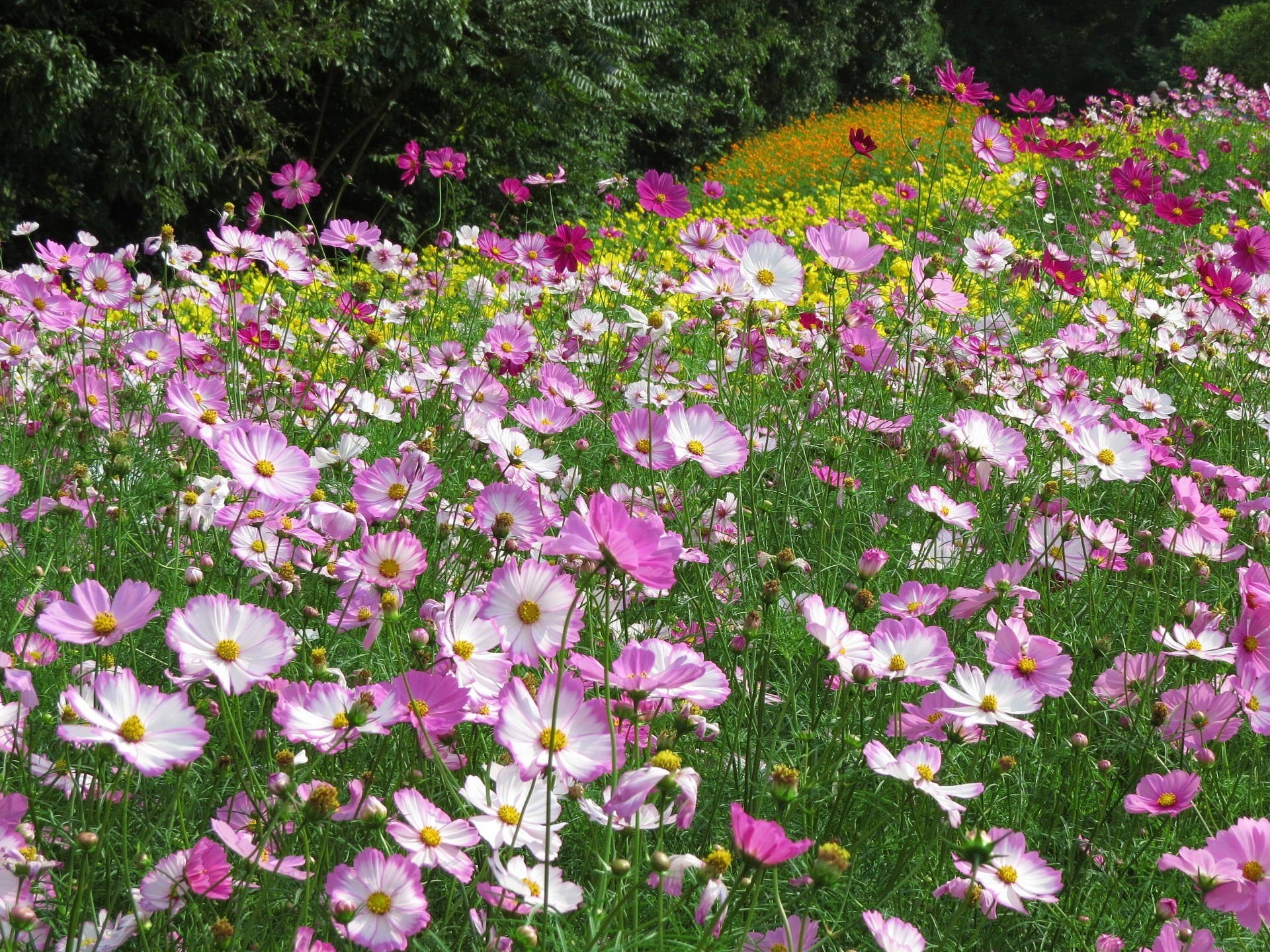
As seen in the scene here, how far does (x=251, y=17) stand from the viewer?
568 cm

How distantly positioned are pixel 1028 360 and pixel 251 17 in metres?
4.91

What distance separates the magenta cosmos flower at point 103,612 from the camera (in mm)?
828

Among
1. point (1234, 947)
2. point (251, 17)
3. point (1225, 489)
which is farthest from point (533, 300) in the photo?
point (251, 17)

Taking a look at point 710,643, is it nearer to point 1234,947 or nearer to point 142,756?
point 1234,947

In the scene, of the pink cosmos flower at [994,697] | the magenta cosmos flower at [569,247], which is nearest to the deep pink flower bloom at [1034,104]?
the magenta cosmos flower at [569,247]

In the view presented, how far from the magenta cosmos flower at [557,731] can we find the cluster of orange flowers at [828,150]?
6.43 meters

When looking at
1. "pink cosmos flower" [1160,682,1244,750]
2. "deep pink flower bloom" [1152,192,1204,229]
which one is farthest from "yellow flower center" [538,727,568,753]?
"deep pink flower bloom" [1152,192,1204,229]

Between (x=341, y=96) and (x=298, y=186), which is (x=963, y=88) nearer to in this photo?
(x=298, y=186)

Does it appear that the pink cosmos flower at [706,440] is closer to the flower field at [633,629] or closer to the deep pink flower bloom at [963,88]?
the flower field at [633,629]

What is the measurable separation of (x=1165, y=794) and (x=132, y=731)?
91cm

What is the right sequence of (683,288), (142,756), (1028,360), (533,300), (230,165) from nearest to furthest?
(142,756)
(683,288)
(1028,360)
(533,300)
(230,165)

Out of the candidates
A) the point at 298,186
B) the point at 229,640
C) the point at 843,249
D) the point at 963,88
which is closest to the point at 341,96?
the point at 298,186

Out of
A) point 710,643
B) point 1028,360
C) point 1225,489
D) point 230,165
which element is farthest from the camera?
point 230,165

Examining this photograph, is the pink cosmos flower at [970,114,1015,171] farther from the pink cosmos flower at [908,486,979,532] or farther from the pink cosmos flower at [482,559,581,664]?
the pink cosmos flower at [482,559,581,664]
